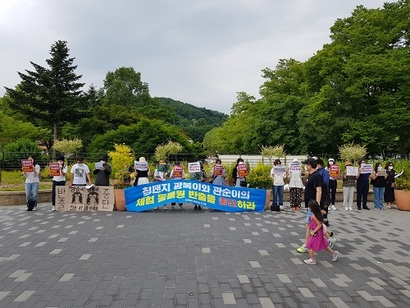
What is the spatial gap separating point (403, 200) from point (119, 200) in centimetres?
1043

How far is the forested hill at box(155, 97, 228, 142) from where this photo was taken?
117 m

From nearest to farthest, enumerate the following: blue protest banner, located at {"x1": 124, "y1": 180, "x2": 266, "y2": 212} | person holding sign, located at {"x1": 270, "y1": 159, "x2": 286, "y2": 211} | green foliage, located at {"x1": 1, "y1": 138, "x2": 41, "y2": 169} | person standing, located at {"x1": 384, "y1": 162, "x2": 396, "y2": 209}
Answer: blue protest banner, located at {"x1": 124, "y1": 180, "x2": 266, "y2": 212}, person holding sign, located at {"x1": 270, "y1": 159, "x2": 286, "y2": 211}, person standing, located at {"x1": 384, "y1": 162, "x2": 396, "y2": 209}, green foliage, located at {"x1": 1, "y1": 138, "x2": 41, "y2": 169}

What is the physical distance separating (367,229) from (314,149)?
97.3 ft

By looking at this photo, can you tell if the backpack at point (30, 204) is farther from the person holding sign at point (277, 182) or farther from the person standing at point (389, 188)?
the person standing at point (389, 188)

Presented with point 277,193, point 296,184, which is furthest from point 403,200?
point 277,193

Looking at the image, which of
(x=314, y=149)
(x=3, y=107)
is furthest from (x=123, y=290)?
(x=3, y=107)

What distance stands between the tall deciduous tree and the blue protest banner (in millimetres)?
31391

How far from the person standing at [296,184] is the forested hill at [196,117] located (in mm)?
99640

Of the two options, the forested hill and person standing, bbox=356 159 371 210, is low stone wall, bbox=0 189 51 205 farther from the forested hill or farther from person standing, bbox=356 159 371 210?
the forested hill

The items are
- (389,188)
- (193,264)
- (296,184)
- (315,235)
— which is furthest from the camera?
(389,188)

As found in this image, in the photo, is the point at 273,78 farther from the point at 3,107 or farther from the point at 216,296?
the point at 216,296

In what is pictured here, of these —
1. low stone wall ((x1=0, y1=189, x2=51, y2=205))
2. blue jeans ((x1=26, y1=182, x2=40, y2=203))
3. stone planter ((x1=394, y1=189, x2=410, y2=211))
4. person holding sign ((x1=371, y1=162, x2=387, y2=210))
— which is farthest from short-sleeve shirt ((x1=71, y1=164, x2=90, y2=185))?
stone planter ((x1=394, y1=189, x2=410, y2=211))

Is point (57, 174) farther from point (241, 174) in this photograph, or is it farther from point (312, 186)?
point (312, 186)

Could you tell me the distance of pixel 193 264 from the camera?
20.0ft
